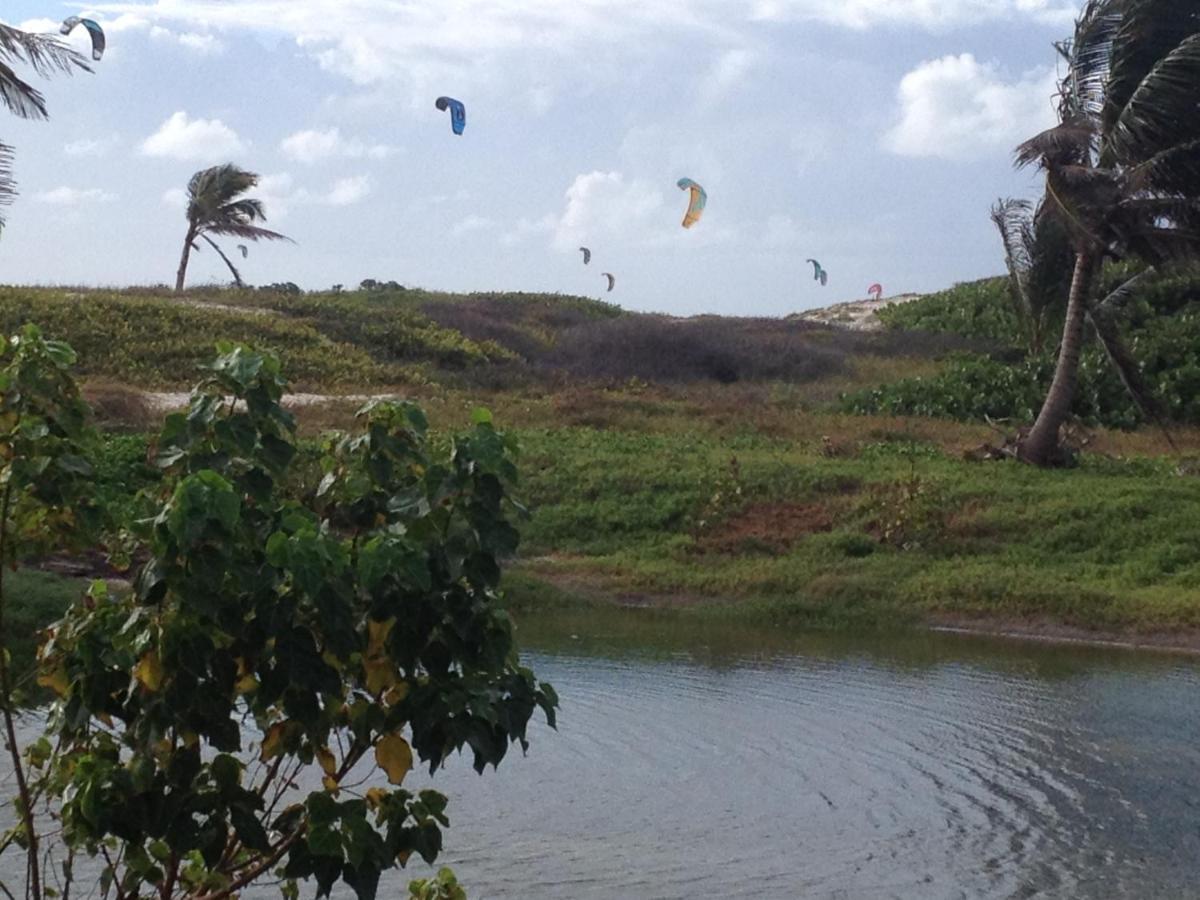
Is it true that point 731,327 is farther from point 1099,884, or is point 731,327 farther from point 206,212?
point 1099,884

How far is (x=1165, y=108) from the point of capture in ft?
59.5

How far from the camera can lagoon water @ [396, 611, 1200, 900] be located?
25.6ft

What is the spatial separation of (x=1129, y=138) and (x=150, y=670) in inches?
655

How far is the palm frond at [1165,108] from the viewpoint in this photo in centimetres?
1805

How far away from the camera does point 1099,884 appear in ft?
25.8

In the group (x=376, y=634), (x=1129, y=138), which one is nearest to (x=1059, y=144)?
(x=1129, y=138)

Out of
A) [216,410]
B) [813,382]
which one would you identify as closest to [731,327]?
[813,382]

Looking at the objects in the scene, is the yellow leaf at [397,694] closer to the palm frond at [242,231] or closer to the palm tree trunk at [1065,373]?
the palm tree trunk at [1065,373]

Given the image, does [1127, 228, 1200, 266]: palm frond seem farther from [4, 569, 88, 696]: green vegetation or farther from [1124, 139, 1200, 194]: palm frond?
[4, 569, 88, 696]: green vegetation

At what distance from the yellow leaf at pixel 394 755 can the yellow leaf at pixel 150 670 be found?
25.0 inches

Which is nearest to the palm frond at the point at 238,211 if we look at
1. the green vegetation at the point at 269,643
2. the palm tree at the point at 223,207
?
the palm tree at the point at 223,207

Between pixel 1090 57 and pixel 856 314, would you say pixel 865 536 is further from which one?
pixel 856 314

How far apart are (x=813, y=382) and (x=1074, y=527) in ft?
53.1

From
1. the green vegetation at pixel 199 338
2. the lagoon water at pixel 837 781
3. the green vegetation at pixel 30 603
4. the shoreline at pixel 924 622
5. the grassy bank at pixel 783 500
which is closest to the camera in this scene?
the lagoon water at pixel 837 781
